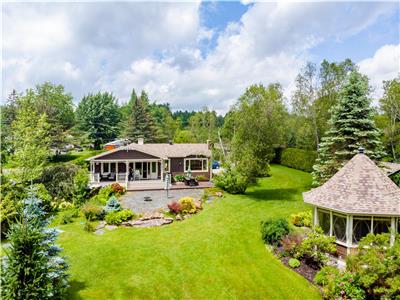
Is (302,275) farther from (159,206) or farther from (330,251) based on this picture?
(159,206)

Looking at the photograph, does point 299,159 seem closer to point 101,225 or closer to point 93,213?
point 93,213

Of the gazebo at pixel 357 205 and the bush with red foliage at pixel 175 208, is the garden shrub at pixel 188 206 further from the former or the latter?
the gazebo at pixel 357 205

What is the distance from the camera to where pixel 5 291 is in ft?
26.9

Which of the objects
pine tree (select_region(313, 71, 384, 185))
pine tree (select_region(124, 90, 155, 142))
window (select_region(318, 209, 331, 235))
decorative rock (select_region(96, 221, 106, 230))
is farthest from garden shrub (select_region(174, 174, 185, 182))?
pine tree (select_region(124, 90, 155, 142))

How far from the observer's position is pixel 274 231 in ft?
49.4

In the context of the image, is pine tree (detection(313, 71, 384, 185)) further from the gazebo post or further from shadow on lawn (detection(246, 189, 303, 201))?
the gazebo post

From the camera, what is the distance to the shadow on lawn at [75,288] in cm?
1038

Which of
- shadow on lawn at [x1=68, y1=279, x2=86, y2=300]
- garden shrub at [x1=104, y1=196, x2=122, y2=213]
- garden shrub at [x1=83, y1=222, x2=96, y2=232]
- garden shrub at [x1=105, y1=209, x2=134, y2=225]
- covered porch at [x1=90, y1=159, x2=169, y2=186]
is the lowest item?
shadow on lawn at [x1=68, y1=279, x2=86, y2=300]

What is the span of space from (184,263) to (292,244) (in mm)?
5149

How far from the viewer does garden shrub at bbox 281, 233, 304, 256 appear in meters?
13.6

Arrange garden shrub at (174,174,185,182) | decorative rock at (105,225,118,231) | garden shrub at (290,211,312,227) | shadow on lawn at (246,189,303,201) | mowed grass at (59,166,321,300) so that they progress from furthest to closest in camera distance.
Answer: garden shrub at (174,174,185,182) → shadow on lawn at (246,189,303,201) → garden shrub at (290,211,312,227) → decorative rock at (105,225,118,231) → mowed grass at (59,166,321,300)

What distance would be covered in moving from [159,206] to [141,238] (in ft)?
18.7

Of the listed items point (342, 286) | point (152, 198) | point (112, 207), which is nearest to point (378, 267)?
point (342, 286)

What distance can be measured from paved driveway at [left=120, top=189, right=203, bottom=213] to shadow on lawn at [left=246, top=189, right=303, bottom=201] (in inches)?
191
